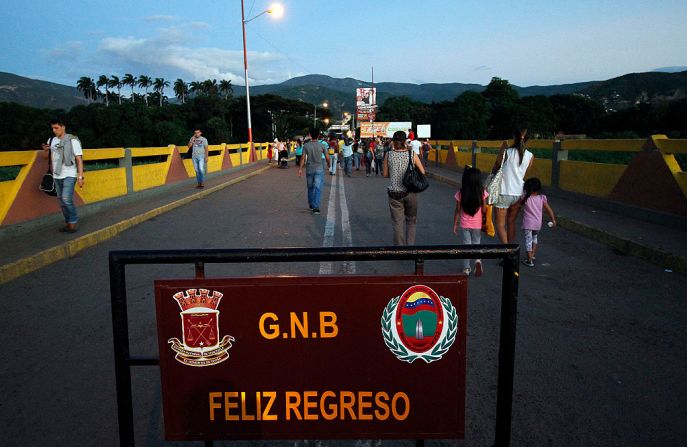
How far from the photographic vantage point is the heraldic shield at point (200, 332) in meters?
1.85

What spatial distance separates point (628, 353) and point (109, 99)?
8259 inches

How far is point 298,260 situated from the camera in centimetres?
183

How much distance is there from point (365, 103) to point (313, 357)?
271ft

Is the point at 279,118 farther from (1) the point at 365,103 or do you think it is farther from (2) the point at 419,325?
(2) the point at 419,325

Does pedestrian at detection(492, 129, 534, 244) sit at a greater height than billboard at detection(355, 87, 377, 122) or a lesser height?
lesser

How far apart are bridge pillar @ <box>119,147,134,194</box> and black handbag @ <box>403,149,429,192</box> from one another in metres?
8.91

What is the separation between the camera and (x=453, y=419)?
1913 mm

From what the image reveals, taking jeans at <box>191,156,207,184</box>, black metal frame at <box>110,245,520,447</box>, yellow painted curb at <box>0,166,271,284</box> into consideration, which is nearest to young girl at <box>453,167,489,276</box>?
black metal frame at <box>110,245,520,447</box>

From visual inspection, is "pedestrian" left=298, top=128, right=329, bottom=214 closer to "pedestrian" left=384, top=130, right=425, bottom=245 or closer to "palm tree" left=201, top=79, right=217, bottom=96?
"pedestrian" left=384, top=130, right=425, bottom=245

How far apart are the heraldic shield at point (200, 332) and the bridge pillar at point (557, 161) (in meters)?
12.9

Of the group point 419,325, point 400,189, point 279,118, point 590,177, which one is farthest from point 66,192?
point 279,118

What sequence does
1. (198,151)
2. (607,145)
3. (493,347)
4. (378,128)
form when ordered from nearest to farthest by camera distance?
(493,347) < (607,145) < (198,151) < (378,128)

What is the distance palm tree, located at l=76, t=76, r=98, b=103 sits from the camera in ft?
582

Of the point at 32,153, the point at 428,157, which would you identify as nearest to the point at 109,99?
the point at 428,157
